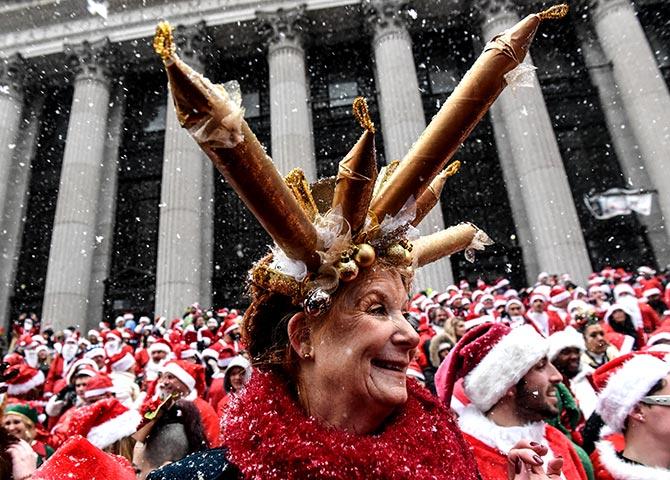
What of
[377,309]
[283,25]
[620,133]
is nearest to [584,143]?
[620,133]

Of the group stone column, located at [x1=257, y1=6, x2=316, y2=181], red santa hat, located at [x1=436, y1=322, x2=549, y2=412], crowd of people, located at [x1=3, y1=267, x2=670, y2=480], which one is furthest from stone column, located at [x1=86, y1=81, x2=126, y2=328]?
red santa hat, located at [x1=436, y1=322, x2=549, y2=412]

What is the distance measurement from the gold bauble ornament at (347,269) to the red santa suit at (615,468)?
226cm

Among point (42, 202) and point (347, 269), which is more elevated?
point (42, 202)

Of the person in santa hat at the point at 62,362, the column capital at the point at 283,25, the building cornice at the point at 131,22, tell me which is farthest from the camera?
the building cornice at the point at 131,22

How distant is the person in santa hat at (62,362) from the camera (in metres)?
10.9

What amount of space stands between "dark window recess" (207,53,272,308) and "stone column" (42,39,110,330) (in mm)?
4492

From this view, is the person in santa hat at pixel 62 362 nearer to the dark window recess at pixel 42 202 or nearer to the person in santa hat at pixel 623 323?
the dark window recess at pixel 42 202

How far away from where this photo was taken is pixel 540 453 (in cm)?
193

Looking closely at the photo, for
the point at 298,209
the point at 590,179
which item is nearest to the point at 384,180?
the point at 298,209

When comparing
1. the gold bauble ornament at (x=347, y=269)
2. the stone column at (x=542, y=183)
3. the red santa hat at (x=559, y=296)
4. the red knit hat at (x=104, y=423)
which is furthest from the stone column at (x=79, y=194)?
the gold bauble ornament at (x=347, y=269)

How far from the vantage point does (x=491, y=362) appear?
345cm

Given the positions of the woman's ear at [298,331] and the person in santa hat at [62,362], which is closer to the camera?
the woman's ear at [298,331]

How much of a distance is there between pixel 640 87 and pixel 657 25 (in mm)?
6026

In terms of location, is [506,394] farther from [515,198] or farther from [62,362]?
[515,198]
